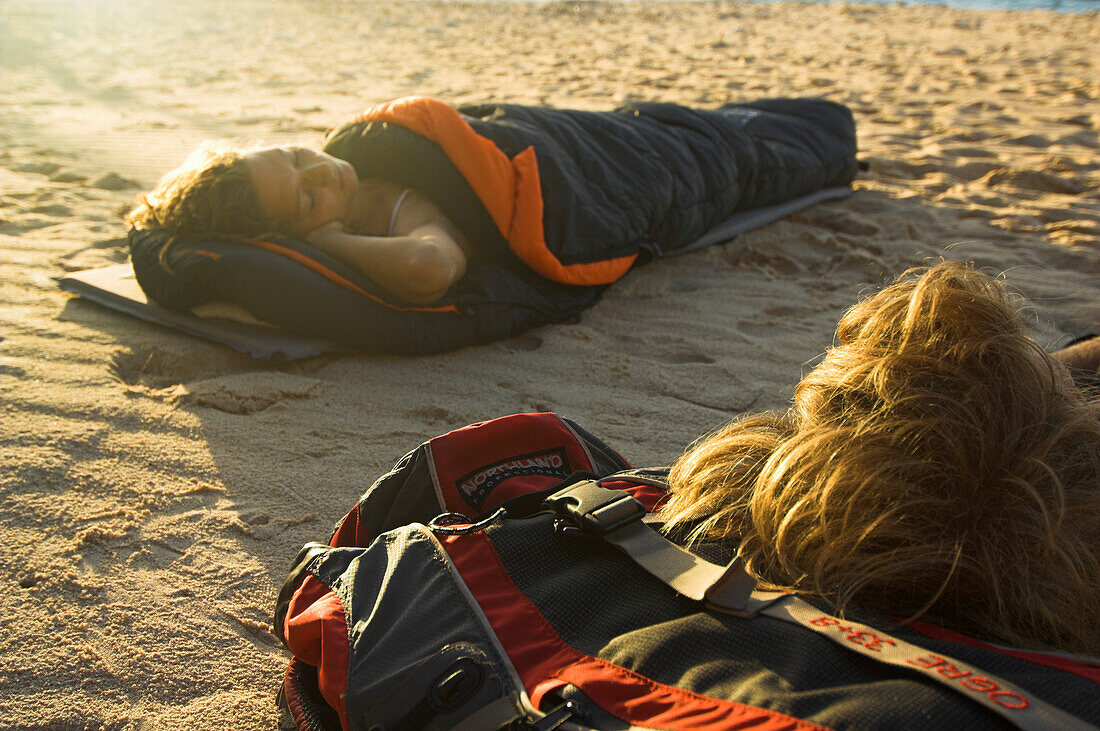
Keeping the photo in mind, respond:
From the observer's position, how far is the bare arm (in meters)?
2.47

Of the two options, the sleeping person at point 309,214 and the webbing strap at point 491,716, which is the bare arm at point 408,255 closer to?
the sleeping person at point 309,214

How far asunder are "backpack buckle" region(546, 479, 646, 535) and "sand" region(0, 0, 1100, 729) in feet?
1.90

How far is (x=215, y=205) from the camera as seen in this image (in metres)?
2.54

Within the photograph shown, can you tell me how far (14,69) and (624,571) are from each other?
874cm

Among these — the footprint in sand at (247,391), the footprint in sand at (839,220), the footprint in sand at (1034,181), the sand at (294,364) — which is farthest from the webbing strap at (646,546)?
the footprint in sand at (1034,181)

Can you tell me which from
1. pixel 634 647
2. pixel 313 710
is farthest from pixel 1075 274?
pixel 313 710

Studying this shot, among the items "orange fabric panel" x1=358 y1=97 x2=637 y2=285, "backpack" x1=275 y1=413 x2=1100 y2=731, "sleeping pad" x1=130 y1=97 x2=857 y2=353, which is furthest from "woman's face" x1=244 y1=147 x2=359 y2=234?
"backpack" x1=275 y1=413 x2=1100 y2=731

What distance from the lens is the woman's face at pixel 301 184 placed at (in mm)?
2557

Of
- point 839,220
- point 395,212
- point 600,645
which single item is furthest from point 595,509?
point 839,220

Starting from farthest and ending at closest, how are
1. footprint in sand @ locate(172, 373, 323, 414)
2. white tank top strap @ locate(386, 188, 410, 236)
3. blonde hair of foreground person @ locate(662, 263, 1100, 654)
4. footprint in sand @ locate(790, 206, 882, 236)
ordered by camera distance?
footprint in sand @ locate(790, 206, 882, 236)
white tank top strap @ locate(386, 188, 410, 236)
footprint in sand @ locate(172, 373, 323, 414)
blonde hair of foreground person @ locate(662, 263, 1100, 654)

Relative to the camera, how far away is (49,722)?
1198 mm

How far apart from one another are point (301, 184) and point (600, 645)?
2.10 meters

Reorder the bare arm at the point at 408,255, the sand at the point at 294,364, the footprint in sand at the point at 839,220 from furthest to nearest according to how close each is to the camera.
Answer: the footprint in sand at the point at 839,220
the bare arm at the point at 408,255
the sand at the point at 294,364

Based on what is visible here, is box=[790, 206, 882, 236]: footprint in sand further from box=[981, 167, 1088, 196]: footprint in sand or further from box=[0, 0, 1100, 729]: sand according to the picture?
box=[981, 167, 1088, 196]: footprint in sand
